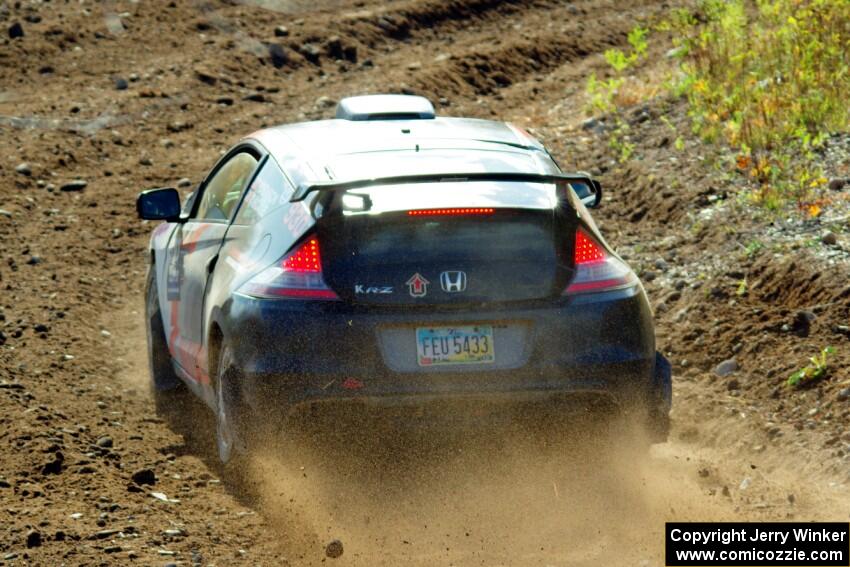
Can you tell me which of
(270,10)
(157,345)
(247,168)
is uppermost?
(247,168)

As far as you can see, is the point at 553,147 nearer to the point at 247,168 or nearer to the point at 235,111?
the point at 235,111

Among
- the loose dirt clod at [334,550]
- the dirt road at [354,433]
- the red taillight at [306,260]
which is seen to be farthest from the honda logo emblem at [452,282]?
the loose dirt clod at [334,550]

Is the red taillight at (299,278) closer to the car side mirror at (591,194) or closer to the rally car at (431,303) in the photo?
the rally car at (431,303)

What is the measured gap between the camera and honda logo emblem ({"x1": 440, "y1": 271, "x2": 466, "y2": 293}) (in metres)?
5.59

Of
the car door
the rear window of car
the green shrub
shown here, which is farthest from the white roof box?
the green shrub

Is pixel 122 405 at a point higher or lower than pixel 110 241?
higher

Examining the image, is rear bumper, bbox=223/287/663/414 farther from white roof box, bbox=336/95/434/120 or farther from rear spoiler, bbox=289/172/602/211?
white roof box, bbox=336/95/434/120

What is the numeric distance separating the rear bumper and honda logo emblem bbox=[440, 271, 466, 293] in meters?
0.09

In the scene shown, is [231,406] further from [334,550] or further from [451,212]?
[451,212]

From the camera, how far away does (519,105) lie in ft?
55.1

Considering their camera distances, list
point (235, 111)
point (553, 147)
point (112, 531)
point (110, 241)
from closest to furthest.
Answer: point (112, 531), point (110, 241), point (553, 147), point (235, 111)

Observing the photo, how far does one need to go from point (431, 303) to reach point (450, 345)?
180 millimetres

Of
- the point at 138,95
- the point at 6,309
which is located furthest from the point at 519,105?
the point at 6,309

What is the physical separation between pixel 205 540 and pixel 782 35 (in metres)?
8.22
